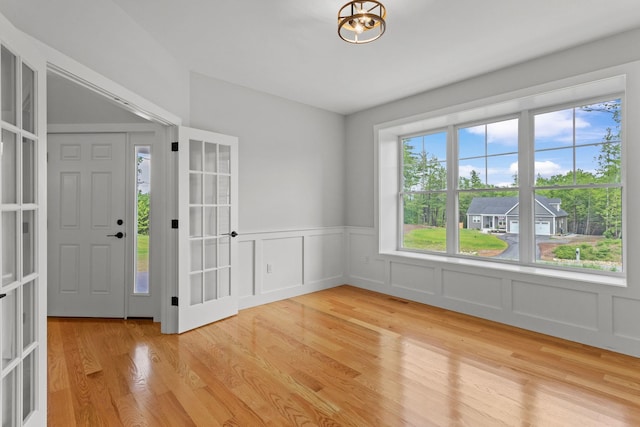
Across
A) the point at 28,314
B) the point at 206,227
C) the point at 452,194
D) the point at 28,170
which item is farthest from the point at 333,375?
the point at 452,194

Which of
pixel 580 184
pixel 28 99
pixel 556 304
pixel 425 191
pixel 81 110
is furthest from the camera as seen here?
pixel 425 191

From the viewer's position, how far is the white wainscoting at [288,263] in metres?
4.04

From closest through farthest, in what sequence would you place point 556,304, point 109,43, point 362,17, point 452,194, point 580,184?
point 362,17 < point 109,43 < point 556,304 < point 580,184 < point 452,194

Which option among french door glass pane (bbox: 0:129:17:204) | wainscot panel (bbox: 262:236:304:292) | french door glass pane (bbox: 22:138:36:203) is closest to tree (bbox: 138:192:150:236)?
wainscot panel (bbox: 262:236:304:292)

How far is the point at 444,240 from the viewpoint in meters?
4.41

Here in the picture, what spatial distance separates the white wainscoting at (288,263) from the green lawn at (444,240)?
3.64 ft

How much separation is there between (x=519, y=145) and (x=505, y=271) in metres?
1.46

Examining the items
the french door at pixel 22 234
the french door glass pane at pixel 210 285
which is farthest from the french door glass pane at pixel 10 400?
the french door glass pane at pixel 210 285

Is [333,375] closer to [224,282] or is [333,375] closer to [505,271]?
[224,282]

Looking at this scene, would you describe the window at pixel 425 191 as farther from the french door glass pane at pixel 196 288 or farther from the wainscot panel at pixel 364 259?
the french door glass pane at pixel 196 288

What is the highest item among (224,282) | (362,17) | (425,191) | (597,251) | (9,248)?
(362,17)

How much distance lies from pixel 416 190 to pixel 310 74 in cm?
225

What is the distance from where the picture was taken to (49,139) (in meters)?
3.62

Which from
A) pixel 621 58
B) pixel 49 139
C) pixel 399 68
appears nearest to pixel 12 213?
pixel 49 139
